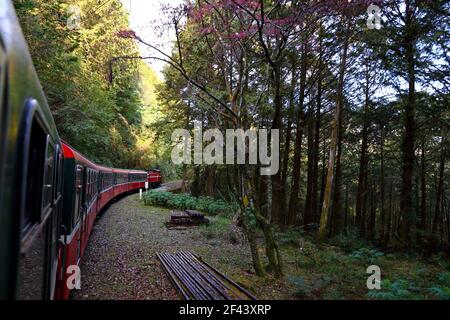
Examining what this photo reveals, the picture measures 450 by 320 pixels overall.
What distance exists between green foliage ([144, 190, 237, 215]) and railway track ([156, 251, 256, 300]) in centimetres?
844

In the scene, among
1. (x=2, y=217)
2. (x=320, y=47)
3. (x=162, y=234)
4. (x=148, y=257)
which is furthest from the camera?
(x=320, y=47)

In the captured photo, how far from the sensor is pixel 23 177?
1.48 meters

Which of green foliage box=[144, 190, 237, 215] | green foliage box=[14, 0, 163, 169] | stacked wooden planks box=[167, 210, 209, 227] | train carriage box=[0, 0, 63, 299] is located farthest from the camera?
green foliage box=[144, 190, 237, 215]

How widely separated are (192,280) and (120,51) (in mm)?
11287

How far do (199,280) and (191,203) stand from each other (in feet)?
39.0

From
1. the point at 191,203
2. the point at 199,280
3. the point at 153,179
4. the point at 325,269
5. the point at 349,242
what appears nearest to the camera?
the point at 199,280

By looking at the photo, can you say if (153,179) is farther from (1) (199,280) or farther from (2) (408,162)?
(1) (199,280)

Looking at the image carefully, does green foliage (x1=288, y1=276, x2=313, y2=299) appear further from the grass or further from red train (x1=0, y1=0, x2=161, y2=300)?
red train (x1=0, y1=0, x2=161, y2=300)

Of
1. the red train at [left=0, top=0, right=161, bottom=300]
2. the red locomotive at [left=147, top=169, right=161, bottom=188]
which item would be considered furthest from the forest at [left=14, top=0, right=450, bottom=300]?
the red locomotive at [left=147, top=169, right=161, bottom=188]

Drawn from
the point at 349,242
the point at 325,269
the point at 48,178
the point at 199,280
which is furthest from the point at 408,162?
the point at 48,178

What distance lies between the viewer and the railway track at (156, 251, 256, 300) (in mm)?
5188

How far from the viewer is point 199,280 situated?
5902mm
